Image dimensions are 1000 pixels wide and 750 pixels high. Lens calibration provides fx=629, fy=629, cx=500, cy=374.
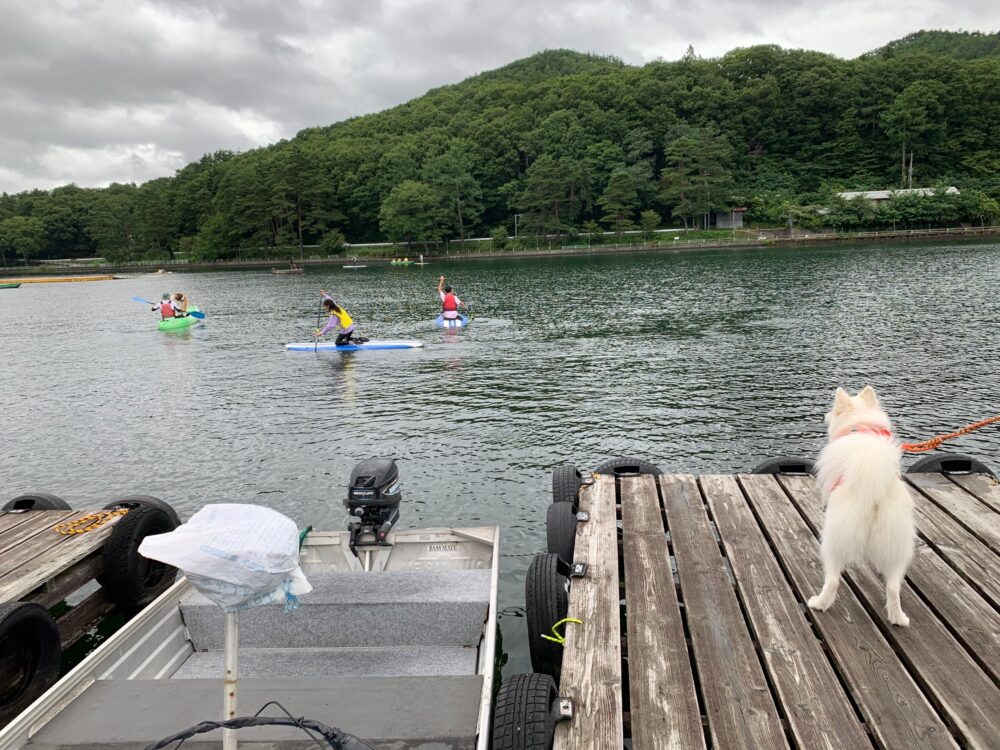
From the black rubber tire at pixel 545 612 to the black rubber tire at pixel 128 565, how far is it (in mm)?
4517

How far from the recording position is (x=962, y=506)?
661cm

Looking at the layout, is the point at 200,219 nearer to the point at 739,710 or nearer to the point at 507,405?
the point at 507,405

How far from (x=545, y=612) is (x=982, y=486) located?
550 cm

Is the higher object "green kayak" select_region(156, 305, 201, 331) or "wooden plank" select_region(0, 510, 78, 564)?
"green kayak" select_region(156, 305, 201, 331)

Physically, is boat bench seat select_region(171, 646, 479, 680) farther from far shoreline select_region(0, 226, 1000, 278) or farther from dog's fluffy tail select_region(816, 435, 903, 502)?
far shoreline select_region(0, 226, 1000, 278)

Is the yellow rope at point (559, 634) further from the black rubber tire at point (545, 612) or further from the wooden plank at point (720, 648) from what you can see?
the wooden plank at point (720, 648)

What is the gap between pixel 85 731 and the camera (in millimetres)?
4156

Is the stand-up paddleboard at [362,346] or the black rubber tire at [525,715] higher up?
the stand-up paddleboard at [362,346]

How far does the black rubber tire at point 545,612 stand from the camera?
528cm

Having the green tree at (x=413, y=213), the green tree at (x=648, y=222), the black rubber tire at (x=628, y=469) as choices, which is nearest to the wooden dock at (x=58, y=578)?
the black rubber tire at (x=628, y=469)

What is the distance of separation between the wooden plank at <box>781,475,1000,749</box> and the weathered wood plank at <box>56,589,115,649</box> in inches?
294

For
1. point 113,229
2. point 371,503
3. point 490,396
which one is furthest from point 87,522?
point 113,229

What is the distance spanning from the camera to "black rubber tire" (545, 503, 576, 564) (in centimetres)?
655

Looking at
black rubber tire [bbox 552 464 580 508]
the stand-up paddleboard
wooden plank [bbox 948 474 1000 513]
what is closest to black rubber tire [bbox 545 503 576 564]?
black rubber tire [bbox 552 464 580 508]
